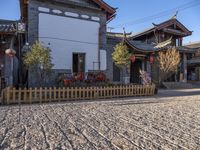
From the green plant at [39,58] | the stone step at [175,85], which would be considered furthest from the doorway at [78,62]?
the stone step at [175,85]

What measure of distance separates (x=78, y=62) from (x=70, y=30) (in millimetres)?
2227

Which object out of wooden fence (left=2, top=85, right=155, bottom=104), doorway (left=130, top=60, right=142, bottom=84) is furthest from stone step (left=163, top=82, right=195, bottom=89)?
wooden fence (left=2, top=85, right=155, bottom=104)

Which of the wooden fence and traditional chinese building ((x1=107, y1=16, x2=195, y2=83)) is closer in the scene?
the wooden fence

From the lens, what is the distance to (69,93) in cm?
1165

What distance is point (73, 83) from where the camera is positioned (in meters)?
12.9

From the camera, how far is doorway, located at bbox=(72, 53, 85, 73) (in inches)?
620

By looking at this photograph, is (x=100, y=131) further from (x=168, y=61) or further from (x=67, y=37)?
(x=168, y=61)

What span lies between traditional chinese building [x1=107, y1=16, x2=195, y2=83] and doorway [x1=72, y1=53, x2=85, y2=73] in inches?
112

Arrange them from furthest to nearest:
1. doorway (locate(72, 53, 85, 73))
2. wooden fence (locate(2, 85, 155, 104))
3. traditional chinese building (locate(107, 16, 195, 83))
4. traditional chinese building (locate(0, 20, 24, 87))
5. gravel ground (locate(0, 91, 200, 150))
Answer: traditional chinese building (locate(107, 16, 195, 83)) < doorway (locate(72, 53, 85, 73)) < traditional chinese building (locate(0, 20, 24, 87)) < wooden fence (locate(2, 85, 155, 104)) < gravel ground (locate(0, 91, 200, 150))

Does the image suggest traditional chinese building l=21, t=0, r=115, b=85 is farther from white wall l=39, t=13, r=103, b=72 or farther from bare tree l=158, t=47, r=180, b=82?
bare tree l=158, t=47, r=180, b=82

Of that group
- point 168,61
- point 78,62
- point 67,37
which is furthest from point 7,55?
point 168,61

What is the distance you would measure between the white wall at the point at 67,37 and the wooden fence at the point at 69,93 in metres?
3.65

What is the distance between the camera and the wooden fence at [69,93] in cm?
1016

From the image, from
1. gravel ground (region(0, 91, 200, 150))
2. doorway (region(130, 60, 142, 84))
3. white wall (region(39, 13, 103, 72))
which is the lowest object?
gravel ground (region(0, 91, 200, 150))
